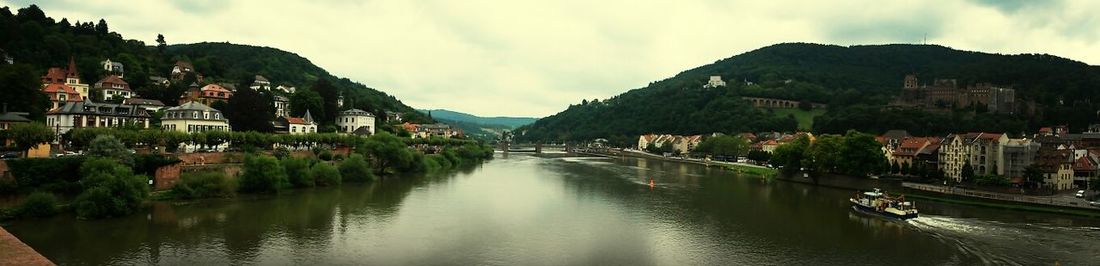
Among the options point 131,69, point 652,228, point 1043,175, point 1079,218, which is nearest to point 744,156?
point 1043,175

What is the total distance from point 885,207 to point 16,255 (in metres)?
32.8

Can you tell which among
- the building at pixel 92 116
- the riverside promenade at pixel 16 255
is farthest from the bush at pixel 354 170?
the riverside promenade at pixel 16 255

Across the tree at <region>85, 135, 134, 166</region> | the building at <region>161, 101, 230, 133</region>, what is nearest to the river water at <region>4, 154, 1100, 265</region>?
the tree at <region>85, 135, 134, 166</region>

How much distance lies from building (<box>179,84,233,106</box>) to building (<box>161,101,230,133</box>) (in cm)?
1092

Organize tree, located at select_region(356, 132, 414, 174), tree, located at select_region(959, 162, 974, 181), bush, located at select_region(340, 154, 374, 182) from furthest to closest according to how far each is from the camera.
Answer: tree, located at select_region(356, 132, 414, 174)
bush, located at select_region(340, 154, 374, 182)
tree, located at select_region(959, 162, 974, 181)

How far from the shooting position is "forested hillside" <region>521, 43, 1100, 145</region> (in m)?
83.9

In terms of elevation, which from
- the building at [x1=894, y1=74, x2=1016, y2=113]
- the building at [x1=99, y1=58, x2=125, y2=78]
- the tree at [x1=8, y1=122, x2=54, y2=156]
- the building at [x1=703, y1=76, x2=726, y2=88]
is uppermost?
the building at [x1=703, y1=76, x2=726, y2=88]

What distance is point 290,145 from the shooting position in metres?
47.9

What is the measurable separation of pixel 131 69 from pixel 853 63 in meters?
156

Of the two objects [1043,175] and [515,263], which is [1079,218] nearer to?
[1043,175]

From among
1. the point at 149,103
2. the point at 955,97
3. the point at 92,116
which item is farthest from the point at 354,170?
the point at 955,97

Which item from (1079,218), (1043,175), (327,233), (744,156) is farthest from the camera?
(744,156)

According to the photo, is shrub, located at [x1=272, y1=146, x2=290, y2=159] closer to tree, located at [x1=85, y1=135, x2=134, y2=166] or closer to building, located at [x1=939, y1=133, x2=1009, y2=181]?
tree, located at [x1=85, y1=135, x2=134, y2=166]

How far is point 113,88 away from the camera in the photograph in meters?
54.3
